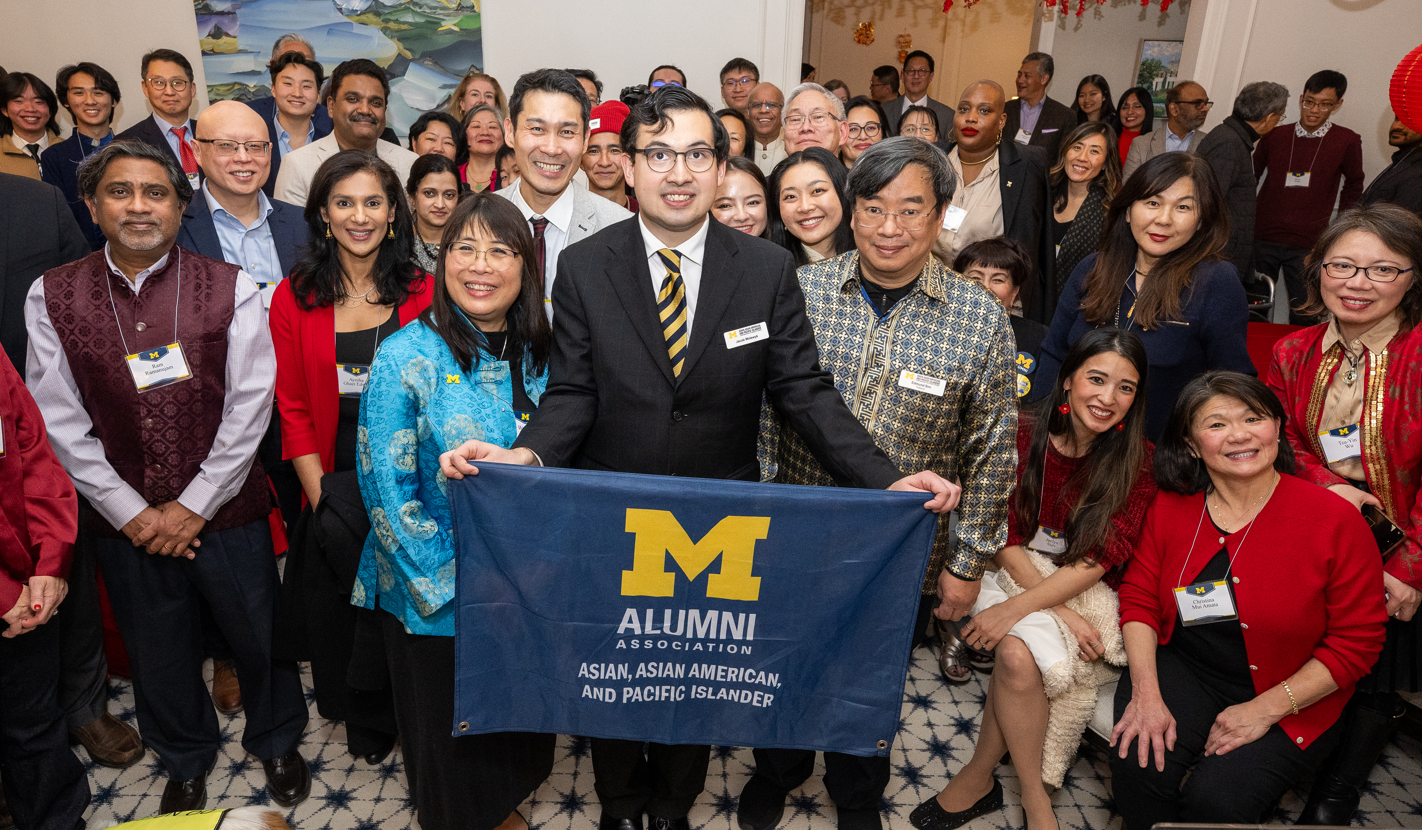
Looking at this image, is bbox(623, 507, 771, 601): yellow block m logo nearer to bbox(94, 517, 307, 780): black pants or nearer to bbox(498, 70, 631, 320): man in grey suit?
bbox(498, 70, 631, 320): man in grey suit

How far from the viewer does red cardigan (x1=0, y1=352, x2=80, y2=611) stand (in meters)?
2.14

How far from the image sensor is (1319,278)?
271cm

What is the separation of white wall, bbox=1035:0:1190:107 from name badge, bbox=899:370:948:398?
9.42m

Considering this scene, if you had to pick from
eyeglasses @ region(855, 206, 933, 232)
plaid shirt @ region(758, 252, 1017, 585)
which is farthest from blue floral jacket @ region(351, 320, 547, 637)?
eyeglasses @ region(855, 206, 933, 232)

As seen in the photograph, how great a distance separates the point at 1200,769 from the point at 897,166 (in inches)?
71.9

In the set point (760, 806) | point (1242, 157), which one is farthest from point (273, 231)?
point (1242, 157)

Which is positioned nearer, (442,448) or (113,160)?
(442,448)

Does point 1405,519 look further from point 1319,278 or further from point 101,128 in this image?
point 101,128

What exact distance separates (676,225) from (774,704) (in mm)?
1177

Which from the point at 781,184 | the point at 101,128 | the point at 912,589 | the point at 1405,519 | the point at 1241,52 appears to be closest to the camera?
the point at 912,589

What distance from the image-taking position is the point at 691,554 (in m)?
1.87

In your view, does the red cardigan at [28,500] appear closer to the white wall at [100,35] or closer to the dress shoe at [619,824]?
the dress shoe at [619,824]

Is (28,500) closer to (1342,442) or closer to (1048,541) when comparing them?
(1048,541)

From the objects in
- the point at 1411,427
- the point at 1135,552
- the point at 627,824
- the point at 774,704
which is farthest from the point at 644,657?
the point at 1411,427
